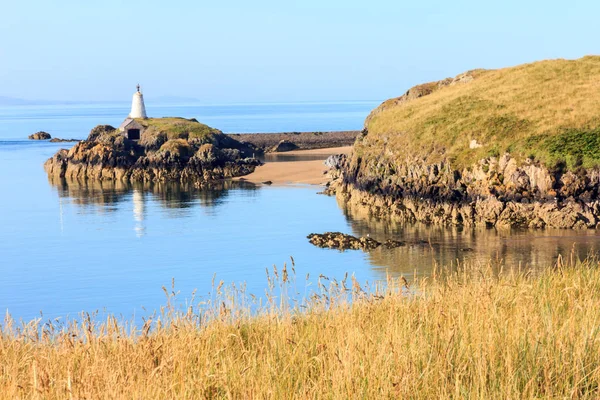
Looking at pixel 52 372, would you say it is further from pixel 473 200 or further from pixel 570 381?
pixel 473 200

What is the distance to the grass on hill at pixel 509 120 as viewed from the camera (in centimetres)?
4444

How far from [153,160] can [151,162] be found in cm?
31

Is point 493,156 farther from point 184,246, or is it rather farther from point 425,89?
point 425,89

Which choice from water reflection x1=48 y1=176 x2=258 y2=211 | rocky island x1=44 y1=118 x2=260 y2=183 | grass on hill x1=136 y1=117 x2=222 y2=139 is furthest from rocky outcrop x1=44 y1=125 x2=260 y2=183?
grass on hill x1=136 y1=117 x2=222 y2=139

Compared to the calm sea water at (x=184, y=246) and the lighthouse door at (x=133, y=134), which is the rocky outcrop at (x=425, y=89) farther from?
the lighthouse door at (x=133, y=134)

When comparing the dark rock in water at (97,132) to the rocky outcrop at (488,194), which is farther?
the dark rock in water at (97,132)

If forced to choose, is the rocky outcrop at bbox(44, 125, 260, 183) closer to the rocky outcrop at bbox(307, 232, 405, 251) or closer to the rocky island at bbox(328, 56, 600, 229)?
the rocky island at bbox(328, 56, 600, 229)

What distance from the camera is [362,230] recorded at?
4391 centimetres

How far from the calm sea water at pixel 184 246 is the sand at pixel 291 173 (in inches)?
428

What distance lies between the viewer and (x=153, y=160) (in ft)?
272

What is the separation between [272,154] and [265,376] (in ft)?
342

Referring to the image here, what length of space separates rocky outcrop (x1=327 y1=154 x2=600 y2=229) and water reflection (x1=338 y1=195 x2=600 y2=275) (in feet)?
4.58

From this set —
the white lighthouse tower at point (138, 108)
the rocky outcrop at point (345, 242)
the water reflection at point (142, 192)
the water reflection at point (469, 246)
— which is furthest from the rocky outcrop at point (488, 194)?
the white lighthouse tower at point (138, 108)

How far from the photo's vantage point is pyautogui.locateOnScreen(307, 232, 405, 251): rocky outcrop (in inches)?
1532
